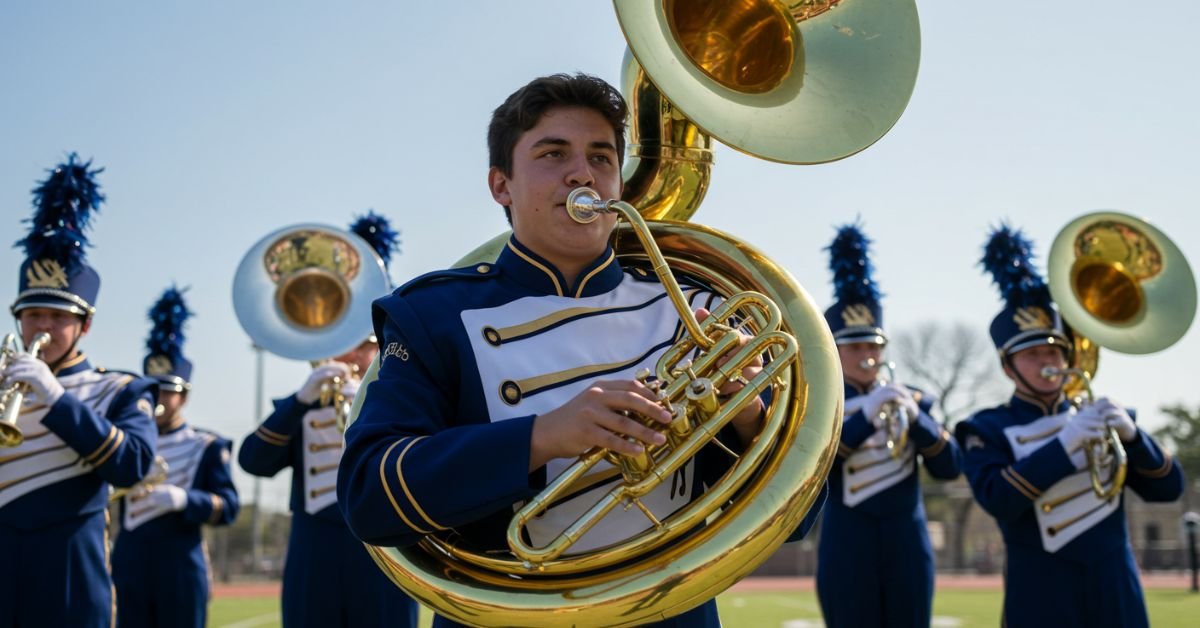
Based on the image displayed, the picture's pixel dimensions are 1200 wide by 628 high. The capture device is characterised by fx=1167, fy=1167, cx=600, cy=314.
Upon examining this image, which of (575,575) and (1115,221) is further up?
(1115,221)

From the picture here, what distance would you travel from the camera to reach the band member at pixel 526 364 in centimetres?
198

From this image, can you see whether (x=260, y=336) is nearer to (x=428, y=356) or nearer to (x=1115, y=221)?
(x=428, y=356)

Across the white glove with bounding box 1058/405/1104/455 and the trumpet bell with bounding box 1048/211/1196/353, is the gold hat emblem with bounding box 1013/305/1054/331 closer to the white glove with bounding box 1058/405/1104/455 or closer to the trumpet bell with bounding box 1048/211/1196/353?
the trumpet bell with bounding box 1048/211/1196/353

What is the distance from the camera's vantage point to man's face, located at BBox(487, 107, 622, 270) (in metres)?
2.32

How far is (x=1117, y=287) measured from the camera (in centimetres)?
602

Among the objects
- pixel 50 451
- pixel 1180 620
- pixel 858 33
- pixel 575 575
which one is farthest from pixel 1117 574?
pixel 1180 620

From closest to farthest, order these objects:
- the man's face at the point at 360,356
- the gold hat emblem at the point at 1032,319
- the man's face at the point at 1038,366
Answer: the man's face at the point at 1038,366 < the gold hat emblem at the point at 1032,319 < the man's face at the point at 360,356

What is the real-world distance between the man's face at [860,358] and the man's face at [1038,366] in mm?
960

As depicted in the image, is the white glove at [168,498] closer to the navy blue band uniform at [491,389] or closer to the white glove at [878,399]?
the white glove at [878,399]

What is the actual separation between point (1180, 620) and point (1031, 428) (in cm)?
763

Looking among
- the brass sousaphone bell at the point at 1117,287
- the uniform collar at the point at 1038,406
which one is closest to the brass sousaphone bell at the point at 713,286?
the brass sousaphone bell at the point at 1117,287

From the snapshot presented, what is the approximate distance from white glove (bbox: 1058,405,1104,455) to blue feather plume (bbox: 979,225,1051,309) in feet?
2.99

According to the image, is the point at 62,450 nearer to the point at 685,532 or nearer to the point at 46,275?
the point at 46,275

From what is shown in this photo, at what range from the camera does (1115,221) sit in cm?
604
